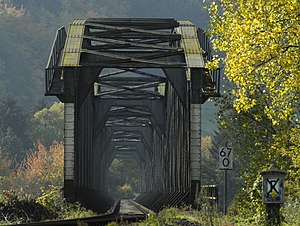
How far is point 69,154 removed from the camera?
30.3 metres

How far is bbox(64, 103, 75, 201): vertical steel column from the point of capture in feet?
99.5

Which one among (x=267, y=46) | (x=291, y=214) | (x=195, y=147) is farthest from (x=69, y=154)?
(x=291, y=214)

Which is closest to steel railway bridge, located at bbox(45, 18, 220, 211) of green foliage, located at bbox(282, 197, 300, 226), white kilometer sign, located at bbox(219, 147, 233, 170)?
white kilometer sign, located at bbox(219, 147, 233, 170)

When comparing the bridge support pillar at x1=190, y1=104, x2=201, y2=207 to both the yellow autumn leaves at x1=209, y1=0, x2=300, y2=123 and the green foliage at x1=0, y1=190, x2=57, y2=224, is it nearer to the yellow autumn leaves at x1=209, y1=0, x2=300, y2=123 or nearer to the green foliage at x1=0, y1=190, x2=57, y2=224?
the yellow autumn leaves at x1=209, y1=0, x2=300, y2=123

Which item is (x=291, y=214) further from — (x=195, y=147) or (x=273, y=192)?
(x=195, y=147)

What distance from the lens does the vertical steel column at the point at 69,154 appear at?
30.3 metres

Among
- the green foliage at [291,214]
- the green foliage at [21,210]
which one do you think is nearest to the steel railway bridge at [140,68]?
the green foliage at [21,210]

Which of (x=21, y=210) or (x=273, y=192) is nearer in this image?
(x=273, y=192)

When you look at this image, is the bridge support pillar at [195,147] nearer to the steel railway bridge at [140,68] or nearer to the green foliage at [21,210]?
the steel railway bridge at [140,68]

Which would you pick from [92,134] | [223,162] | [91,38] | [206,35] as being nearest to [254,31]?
[223,162]

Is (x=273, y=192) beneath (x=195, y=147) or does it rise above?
beneath

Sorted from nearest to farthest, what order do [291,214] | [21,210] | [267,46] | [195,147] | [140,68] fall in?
[291,214]
[267,46]
[21,210]
[195,147]
[140,68]

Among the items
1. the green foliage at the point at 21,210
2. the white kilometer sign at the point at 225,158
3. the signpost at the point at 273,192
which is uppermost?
the white kilometer sign at the point at 225,158

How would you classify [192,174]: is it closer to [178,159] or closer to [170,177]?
[178,159]
